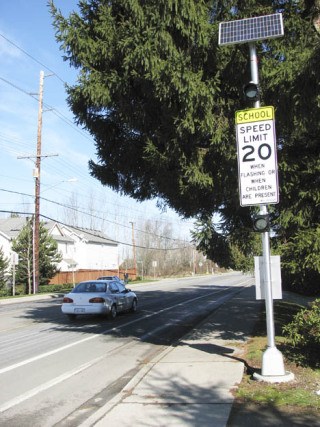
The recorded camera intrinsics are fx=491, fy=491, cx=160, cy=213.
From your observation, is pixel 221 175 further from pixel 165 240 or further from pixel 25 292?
pixel 165 240

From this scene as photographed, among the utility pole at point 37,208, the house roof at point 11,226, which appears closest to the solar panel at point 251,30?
the utility pole at point 37,208

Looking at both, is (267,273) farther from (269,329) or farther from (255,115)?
(255,115)

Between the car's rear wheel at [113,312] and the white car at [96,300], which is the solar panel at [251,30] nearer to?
the white car at [96,300]

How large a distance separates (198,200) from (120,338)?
14.9 ft

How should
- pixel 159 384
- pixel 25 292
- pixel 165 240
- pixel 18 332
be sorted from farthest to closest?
pixel 165 240, pixel 25 292, pixel 18 332, pixel 159 384

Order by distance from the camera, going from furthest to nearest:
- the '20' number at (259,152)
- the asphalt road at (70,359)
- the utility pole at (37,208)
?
the utility pole at (37,208), the '20' number at (259,152), the asphalt road at (70,359)

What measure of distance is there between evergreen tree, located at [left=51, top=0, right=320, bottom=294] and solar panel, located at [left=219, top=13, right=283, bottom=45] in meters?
0.79

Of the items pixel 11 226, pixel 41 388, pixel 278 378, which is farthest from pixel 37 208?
pixel 278 378

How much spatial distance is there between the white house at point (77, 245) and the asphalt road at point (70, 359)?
4220 centimetres

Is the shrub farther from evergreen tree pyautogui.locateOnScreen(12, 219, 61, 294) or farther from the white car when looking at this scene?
evergreen tree pyautogui.locateOnScreen(12, 219, 61, 294)

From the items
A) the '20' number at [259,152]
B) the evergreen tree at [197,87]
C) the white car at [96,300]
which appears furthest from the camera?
the white car at [96,300]

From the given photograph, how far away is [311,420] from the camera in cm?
531

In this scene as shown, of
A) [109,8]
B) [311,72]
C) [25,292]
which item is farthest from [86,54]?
[25,292]

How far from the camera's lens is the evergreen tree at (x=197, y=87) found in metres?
8.43
